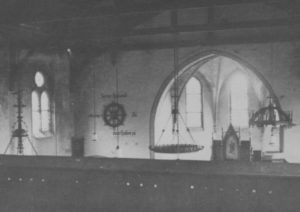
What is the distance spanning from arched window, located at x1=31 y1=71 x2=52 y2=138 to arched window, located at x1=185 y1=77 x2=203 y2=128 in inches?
253

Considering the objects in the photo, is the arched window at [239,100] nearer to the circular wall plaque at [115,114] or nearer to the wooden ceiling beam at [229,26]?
the circular wall plaque at [115,114]

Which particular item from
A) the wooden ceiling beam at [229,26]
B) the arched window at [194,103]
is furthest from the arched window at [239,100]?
the wooden ceiling beam at [229,26]

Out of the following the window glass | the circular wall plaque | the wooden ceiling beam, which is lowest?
the circular wall plaque

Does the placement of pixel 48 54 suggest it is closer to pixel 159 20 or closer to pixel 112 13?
pixel 159 20

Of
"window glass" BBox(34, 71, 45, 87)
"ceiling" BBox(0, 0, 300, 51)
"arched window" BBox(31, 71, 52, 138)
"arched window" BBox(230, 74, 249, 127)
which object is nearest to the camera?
"ceiling" BBox(0, 0, 300, 51)

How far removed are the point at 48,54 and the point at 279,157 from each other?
8197 mm

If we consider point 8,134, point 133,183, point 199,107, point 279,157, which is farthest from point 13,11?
point 199,107

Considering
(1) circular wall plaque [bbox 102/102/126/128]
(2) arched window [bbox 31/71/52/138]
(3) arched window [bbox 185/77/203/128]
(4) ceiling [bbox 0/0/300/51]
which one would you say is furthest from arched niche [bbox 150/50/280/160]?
(2) arched window [bbox 31/71/52/138]

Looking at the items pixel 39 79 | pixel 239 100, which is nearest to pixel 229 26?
pixel 39 79

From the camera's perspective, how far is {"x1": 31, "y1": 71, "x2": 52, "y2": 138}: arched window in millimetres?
14117

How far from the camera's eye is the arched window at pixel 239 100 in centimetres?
1912

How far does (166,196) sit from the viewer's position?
575cm

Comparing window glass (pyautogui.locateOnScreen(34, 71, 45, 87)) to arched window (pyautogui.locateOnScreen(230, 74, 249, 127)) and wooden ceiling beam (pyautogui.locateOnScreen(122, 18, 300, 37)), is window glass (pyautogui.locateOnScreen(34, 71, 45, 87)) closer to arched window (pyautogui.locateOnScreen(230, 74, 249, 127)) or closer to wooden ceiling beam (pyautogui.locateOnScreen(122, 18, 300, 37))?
wooden ceiling beam (pyautogui.locateOnScreen(122, 18, 300, 37))

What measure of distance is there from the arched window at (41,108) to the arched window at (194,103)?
6.44m
